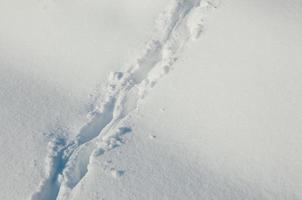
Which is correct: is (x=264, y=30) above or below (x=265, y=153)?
above

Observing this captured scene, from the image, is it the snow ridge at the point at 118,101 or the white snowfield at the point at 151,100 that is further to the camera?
the snow ridge at the point at 118,101

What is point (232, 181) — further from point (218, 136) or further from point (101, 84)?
point (101, 84)

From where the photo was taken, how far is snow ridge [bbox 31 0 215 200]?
15.3ft

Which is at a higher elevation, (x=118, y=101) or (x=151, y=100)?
(x=151, y=100)

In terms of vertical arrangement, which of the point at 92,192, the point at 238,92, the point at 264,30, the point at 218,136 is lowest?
the point at 92,192

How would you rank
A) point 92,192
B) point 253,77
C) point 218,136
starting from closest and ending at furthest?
point 92,192, point 218,136, point 253,77

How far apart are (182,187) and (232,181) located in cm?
43

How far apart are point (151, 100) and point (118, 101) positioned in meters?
0.33

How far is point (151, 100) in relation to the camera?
514 cm

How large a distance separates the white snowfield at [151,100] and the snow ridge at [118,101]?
11mm

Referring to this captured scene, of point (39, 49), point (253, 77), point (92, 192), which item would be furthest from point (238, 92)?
point (39, 49)

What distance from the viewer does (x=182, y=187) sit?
4477mm

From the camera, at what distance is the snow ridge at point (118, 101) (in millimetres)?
→ 4655

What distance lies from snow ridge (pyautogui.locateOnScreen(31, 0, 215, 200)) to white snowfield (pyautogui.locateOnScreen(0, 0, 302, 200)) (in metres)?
0.01
